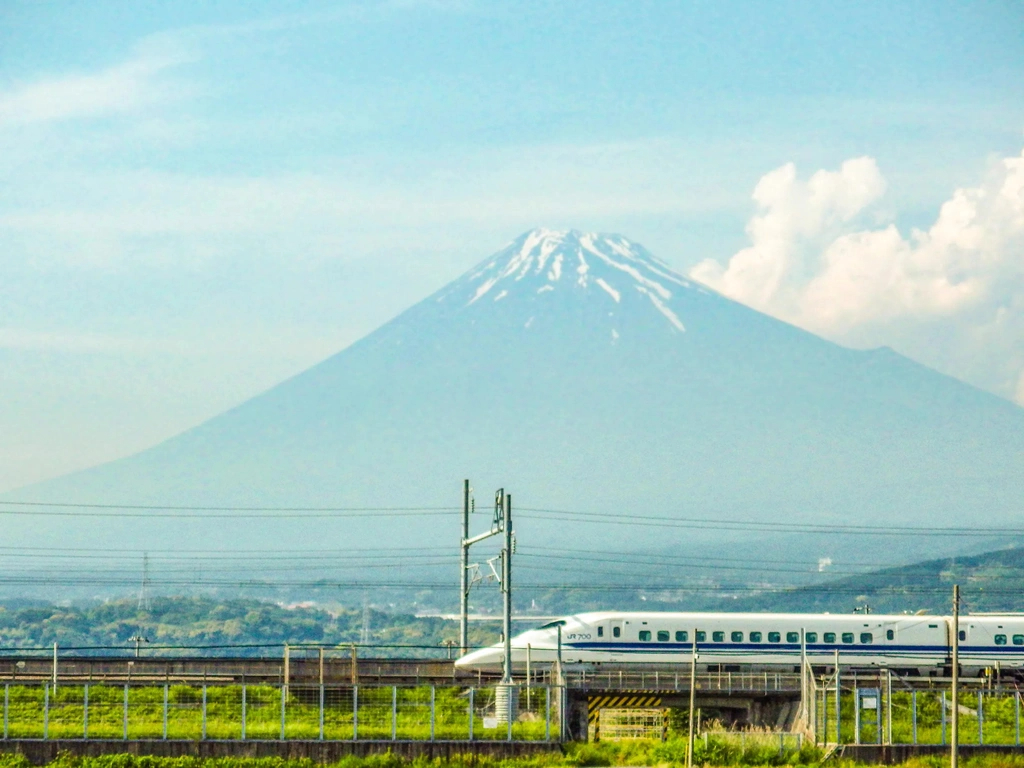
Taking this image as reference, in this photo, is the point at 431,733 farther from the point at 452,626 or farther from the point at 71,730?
the point at 452,626

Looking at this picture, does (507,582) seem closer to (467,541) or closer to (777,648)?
(467,541)

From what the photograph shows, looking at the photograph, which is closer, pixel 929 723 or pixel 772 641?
pixel 929 723

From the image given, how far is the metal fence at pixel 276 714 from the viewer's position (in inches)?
1826

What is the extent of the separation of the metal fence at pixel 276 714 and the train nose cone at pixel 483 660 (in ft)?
18.8

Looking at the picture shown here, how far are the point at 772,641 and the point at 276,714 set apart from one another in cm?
2202

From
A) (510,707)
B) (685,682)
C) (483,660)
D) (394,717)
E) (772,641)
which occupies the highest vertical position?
(772,641)

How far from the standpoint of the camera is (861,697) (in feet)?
161

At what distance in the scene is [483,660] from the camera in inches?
2473

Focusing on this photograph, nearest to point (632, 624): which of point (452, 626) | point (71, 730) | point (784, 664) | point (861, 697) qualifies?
point (784, 664)

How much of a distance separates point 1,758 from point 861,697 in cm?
2357

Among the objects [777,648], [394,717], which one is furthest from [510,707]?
[777,648]

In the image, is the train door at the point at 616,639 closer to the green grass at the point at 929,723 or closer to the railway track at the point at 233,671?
the railway track at the point at 233,671

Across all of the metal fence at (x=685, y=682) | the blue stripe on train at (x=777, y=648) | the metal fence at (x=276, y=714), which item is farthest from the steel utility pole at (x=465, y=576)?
the metal fence at (x=276, y=714)

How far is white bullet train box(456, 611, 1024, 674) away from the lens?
65.9 m
